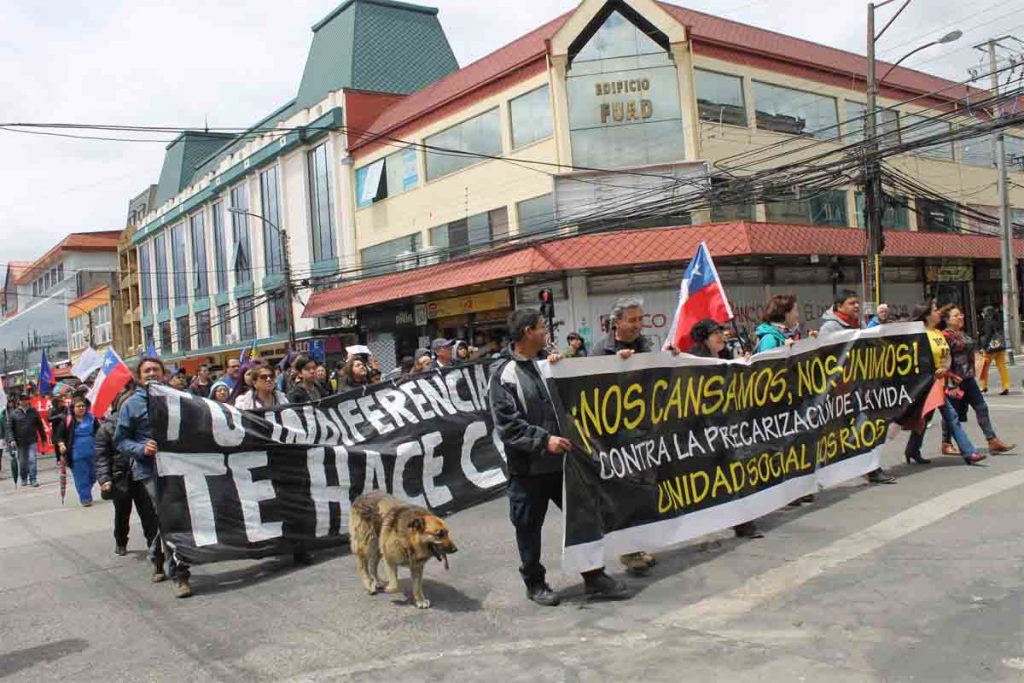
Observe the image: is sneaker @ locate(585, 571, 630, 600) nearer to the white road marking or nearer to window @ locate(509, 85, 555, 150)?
the white road marking

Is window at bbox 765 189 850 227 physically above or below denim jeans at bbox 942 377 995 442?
above

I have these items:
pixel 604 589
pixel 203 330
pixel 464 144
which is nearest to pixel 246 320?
pixel 203 330

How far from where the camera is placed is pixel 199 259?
143 feet

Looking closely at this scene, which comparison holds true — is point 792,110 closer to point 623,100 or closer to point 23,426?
point 623,100

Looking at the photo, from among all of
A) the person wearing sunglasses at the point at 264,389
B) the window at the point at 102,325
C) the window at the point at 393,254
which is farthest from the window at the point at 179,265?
the person wearing sunglasses at the point at 264,389

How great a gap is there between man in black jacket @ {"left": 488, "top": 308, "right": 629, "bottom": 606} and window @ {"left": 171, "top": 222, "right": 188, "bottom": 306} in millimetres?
44029

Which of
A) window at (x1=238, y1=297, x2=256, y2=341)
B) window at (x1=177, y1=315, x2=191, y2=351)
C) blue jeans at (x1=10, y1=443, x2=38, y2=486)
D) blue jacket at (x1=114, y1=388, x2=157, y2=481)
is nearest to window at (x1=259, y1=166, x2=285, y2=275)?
window at (x1=238, y1=297, x2=256, y2=341)

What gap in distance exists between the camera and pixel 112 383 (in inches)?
344

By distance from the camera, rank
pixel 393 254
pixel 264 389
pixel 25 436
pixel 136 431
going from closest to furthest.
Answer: pixel 136 431 → pixel 264 389 → pixel 25 436 → pixel 393 254

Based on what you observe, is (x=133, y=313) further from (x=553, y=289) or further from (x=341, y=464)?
(x=341, y=464)

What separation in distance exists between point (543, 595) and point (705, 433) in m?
1.70

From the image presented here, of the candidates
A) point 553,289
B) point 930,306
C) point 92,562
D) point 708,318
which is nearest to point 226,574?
point 92,562

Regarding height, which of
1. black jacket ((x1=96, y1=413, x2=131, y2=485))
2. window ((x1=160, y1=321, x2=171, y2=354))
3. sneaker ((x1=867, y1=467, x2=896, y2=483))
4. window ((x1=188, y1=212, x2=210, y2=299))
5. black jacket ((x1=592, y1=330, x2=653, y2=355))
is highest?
window ((x1=188, y1=212, x2=210, y2=299))

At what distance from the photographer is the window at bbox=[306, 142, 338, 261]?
32.0 metres
